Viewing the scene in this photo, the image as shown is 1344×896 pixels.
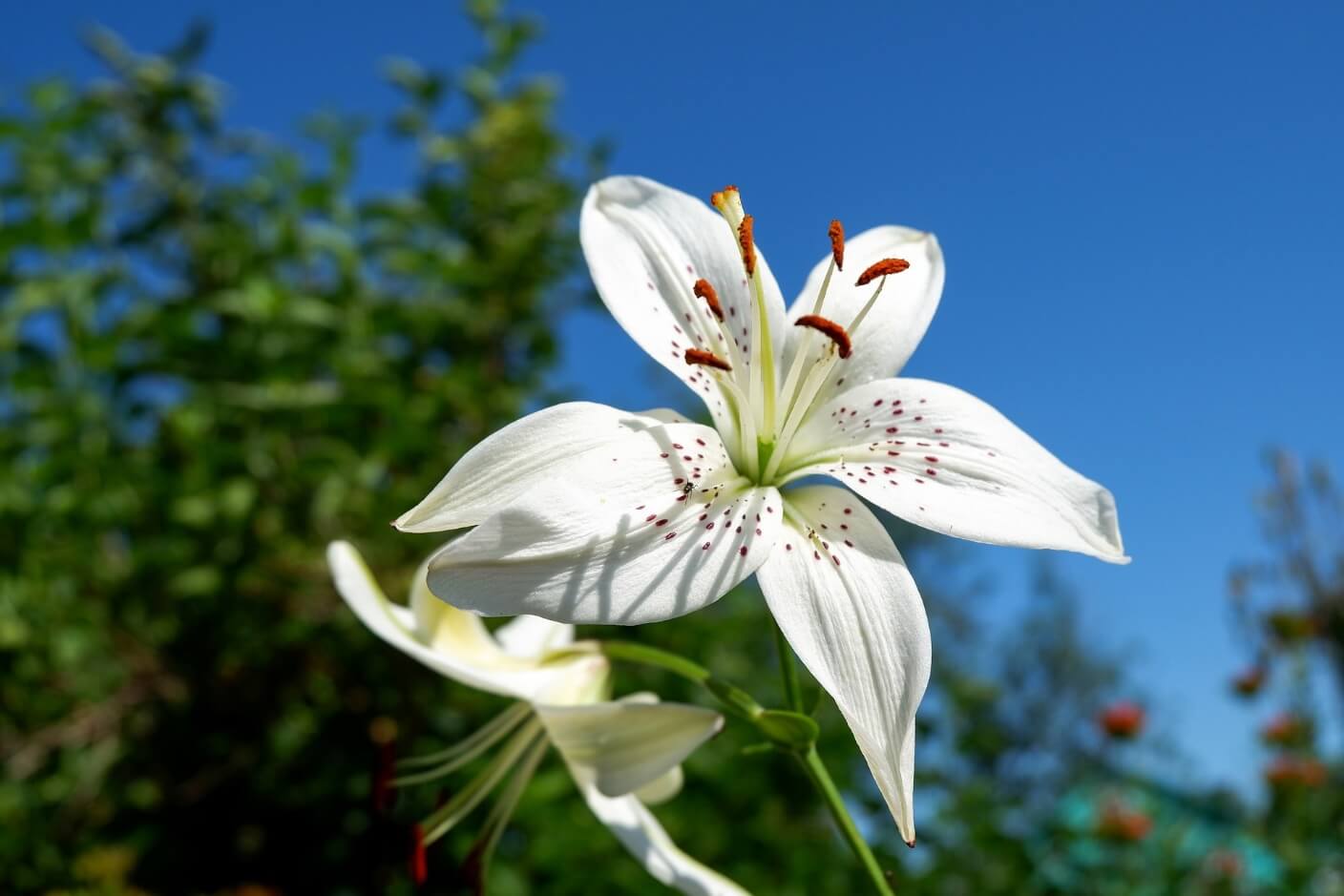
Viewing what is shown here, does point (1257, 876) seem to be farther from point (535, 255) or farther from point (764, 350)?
point (764, 350)

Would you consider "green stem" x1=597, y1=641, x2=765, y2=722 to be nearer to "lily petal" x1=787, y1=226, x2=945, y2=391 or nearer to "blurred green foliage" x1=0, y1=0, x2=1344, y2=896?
"lily petal" x1=787, y1=226, x2=945, y2=391

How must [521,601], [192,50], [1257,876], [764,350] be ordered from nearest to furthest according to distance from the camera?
[521,601] → [764,350] → [192,50] → [1257,876]

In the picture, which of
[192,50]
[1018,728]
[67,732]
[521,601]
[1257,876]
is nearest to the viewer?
[521,601]

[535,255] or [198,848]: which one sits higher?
[535,255]

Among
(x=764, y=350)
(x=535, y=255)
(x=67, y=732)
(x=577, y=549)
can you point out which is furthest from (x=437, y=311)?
(x=577, y=549)

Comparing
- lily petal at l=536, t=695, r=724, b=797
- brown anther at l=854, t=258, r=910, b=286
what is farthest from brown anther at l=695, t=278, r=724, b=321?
lily petal at l=536, t=695, r=724, b=797

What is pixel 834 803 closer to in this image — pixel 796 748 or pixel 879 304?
pixel 796 748

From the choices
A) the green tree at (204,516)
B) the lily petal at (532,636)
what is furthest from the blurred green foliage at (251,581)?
the lily petal at (532,636)
